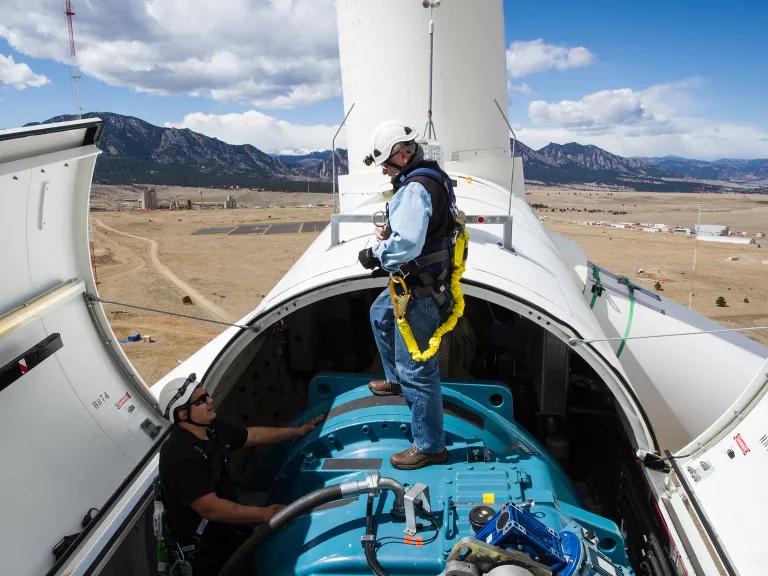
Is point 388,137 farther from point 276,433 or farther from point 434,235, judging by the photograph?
point 276,433

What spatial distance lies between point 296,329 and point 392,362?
1768 mm

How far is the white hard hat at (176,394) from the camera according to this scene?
3463mm

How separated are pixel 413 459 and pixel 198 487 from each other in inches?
52.2

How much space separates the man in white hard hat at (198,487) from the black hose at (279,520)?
14 centimetres

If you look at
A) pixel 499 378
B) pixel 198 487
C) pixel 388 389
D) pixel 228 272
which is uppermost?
pixel 388 389

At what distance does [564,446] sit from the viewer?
16.6 feet

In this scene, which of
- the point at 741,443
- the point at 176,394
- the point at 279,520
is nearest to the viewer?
the point at 741,443

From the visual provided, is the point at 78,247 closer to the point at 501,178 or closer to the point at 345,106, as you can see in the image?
the point at 345,106

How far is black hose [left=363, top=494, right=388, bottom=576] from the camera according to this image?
117 inches

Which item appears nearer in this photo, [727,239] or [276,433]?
[276,433]

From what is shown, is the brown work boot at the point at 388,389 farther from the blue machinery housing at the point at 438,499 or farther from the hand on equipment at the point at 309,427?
the hand on equipment at the point at 309,427

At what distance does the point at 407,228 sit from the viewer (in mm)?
3359

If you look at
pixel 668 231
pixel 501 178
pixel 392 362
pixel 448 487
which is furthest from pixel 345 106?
pixel 668 231

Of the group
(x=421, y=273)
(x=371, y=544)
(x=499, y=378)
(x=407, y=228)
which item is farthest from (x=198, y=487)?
(x=499, y=378)
